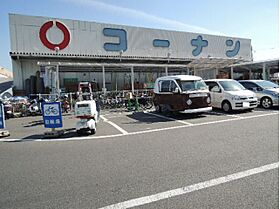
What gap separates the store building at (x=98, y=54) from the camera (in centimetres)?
1800

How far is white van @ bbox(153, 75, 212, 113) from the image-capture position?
9555mm

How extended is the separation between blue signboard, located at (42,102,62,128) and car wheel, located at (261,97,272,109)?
10485mm

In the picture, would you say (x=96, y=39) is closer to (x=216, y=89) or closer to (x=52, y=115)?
(x=216, y=89)

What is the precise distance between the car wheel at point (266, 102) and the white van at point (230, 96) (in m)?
1.34

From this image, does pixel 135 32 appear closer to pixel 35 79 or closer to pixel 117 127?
pixel 35 79

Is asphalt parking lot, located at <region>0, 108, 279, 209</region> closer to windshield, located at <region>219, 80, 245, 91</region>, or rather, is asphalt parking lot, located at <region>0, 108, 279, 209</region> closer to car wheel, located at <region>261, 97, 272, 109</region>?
windshield, located at <region>219, 80, 245, 91</region>

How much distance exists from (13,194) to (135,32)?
853 inches

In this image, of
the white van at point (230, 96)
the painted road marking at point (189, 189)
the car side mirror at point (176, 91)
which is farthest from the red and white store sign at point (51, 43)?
the painted road marking at point (189, 189)

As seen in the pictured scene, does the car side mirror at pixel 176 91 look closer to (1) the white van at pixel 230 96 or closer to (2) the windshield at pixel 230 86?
(1) the white van at pixel 230 96

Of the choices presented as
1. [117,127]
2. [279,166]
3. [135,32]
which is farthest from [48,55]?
[279,166]

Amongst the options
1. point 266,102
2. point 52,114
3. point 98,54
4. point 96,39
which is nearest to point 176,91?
point 52,114

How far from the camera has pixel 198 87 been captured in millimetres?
10156

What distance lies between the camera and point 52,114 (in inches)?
288

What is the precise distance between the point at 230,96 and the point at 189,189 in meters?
8.48
